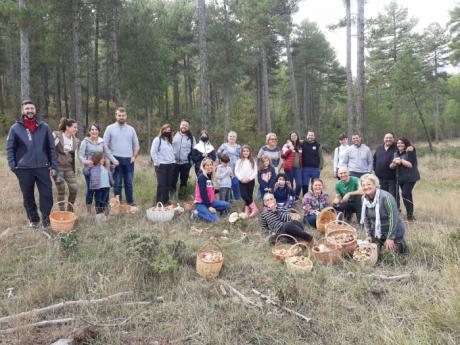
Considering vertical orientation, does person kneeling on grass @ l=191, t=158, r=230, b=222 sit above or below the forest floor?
above

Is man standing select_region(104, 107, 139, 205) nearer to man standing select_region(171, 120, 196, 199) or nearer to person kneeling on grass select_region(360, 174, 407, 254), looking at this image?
man standing select_region(171, 120, 196, 199)

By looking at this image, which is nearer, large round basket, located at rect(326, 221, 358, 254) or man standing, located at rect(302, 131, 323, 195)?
large round basket, located at rect(326, 221, 358, 254)

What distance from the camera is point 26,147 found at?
5605 millimetres

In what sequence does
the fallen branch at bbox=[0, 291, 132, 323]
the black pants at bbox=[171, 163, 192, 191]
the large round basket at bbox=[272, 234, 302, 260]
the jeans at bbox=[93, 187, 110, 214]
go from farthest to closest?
the black pants at bbox=[171, 163, 192, 191] → the jeans at bbox=[93, 187, 110, 214] → the large round basket at bbox=[272, 234, 302, 260] → the fallen branch at bbox=[0, 291, 132, 323]

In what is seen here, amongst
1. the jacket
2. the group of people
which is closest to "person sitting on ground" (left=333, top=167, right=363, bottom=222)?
the group of people

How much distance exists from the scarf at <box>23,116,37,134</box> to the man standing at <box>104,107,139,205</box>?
1.47 m

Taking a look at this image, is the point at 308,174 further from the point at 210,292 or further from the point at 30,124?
the point at 30,124

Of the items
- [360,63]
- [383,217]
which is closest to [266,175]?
[383,217]

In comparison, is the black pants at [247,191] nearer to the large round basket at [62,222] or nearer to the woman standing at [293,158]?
the woman standing at [293,158]

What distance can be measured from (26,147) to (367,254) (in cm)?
512

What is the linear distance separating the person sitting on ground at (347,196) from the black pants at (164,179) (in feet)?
10.7

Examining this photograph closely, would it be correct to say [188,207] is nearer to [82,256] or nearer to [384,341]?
[82,256]

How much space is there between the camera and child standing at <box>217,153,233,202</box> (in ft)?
25.3

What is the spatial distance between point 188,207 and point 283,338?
4.56 metres
